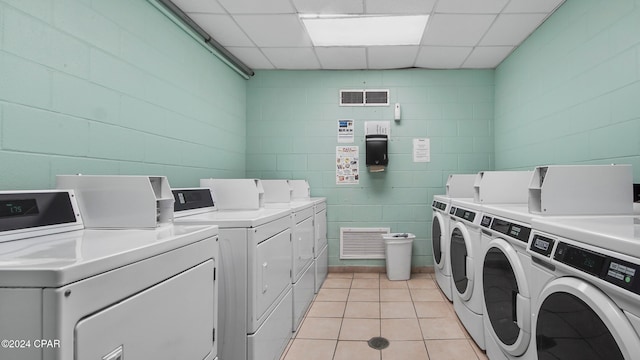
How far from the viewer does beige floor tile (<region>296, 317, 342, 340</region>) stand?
2.30 metres

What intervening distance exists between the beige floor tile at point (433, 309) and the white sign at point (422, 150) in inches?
66.7

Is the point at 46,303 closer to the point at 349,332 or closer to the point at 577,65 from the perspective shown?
the point at 349,332

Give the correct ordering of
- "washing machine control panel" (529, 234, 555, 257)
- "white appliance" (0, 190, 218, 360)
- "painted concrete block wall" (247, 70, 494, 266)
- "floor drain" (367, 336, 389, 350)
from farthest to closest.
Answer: "painted concrete block wall" (247, 70, 494, 266), "floor drain" (367, 336, 389, 350), "washing machine control panel" (529, 234, 555, 257), "white appliance" (0, 190, 218, 360)

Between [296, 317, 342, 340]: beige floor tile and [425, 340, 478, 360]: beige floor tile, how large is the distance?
671mm

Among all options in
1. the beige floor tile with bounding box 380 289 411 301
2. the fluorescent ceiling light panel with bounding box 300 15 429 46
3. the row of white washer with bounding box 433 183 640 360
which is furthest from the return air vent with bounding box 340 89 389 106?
the beige floor tile with bounding box 380 289 411 301

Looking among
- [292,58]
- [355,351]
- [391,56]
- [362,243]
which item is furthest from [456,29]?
[355,351]

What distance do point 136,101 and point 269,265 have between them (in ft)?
4.56

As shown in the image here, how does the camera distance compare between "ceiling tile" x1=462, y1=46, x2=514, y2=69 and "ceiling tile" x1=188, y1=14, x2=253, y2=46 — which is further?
"ceiling tile" x1=462, y1=46, x2=514, y2=69

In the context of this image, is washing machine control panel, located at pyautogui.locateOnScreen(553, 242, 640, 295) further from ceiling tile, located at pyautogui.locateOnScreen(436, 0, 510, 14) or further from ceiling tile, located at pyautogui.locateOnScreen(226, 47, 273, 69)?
ceiling tile, located at pyautogui.locateOnScreen(226, 47, 273, 69)

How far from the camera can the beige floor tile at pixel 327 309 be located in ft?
8.77

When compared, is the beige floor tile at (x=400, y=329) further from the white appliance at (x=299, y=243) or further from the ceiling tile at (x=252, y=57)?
the ceiling tile at (x=252, y=57)

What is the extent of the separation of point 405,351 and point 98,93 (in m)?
2.47

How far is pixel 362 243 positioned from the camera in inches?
153

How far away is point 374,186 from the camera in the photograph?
12.7 feet
